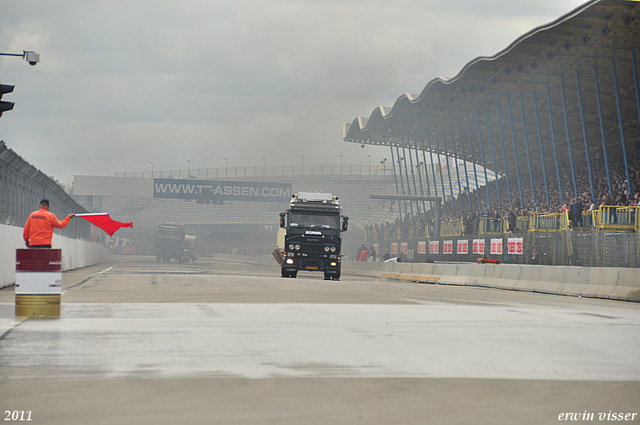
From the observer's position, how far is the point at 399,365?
7.07 meters

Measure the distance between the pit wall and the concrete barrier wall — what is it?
1551 cm

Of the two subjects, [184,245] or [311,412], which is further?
[184,245]

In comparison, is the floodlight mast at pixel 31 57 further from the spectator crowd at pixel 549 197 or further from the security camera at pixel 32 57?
the spectator crowd at pixel 549 197

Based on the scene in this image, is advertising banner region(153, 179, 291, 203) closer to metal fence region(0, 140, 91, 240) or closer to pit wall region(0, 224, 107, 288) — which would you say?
pit wall region(0, 224, 107, 288)

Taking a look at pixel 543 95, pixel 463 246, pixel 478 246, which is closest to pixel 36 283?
pixel 478 246

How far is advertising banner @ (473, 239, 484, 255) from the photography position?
3209 cm

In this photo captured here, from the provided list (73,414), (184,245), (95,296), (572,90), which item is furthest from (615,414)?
(184,245)

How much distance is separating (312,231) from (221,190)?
37.7 metres

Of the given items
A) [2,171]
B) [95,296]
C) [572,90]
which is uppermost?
[572,90]

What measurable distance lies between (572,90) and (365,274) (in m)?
16.9

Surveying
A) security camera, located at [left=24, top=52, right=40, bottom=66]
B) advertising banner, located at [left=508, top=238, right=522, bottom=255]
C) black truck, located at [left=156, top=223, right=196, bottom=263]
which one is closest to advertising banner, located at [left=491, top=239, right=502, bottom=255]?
advertising banner, located at [left=508, top=238, right=522, bottom=255]

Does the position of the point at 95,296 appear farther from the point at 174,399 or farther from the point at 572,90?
the point at 572,90

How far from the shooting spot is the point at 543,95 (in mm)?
46688

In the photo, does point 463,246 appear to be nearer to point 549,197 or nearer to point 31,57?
point 549,197
